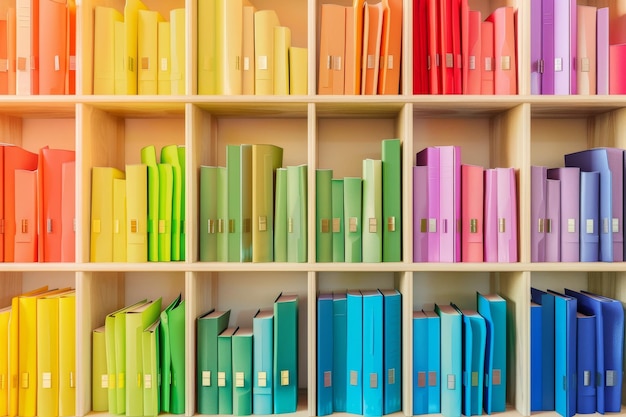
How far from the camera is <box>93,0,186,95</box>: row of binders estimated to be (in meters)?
1.57

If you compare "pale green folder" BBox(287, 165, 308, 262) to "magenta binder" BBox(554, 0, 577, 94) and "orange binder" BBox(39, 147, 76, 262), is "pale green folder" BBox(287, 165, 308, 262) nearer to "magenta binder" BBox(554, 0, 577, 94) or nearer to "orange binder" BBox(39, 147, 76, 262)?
"orange binder" BBox(39, 147, 76, 262)

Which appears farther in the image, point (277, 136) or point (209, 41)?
point (277, 136)

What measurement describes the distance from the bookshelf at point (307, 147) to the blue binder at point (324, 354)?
3 cm

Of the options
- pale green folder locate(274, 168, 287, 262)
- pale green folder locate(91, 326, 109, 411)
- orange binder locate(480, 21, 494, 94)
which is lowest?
pale green folder locate(91, 326, 109, 411)

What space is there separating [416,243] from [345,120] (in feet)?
1.96

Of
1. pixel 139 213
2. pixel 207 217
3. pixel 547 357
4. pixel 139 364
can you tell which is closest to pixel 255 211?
pixel 207 217

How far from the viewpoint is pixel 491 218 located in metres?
1.55

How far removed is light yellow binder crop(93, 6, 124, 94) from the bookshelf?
0.02m

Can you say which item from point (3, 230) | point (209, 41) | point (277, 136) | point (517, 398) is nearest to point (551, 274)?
point (517, 398)

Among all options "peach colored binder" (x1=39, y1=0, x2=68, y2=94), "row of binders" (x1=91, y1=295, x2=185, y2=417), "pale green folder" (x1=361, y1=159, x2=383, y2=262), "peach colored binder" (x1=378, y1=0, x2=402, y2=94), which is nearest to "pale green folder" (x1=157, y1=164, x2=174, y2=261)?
"row of binders" (x1=91, y1=295, x2=185, y2=417)

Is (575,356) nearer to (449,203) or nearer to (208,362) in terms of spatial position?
(449,203)

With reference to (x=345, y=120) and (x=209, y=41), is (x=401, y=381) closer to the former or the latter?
(x=345, y=120)

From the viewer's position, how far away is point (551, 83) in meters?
1.56

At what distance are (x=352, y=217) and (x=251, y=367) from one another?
0.61 m
